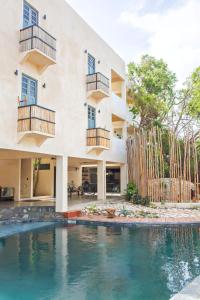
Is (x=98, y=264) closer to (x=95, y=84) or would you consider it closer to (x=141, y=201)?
(x=141, y=201)

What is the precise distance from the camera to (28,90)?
10648 millimetres

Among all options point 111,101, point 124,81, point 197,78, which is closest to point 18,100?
point 111,101

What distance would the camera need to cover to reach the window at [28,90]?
10.4 m

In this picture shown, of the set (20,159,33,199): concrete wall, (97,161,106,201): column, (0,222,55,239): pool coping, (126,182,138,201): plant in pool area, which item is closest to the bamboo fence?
(126,182,138,201): plant in pool area

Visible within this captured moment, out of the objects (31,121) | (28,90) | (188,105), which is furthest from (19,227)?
(188,105)

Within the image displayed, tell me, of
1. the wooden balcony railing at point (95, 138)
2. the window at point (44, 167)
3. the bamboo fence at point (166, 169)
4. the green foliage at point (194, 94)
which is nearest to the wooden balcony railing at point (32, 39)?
the wooden balcony railing at point (95, 138)

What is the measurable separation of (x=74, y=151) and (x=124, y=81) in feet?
32.5

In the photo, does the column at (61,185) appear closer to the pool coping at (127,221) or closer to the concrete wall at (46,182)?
the pool coping at (127,221)

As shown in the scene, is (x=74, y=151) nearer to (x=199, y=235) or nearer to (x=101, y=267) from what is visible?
(x=199, y=235)

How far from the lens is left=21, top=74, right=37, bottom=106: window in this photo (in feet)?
34.0

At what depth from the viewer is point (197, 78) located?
23.3m

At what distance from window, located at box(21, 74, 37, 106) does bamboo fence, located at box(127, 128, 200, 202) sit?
6907 mm

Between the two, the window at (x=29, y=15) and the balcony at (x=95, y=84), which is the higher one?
the window at (x=29, y=15)

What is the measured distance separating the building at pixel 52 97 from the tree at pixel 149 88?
8.25 ft
